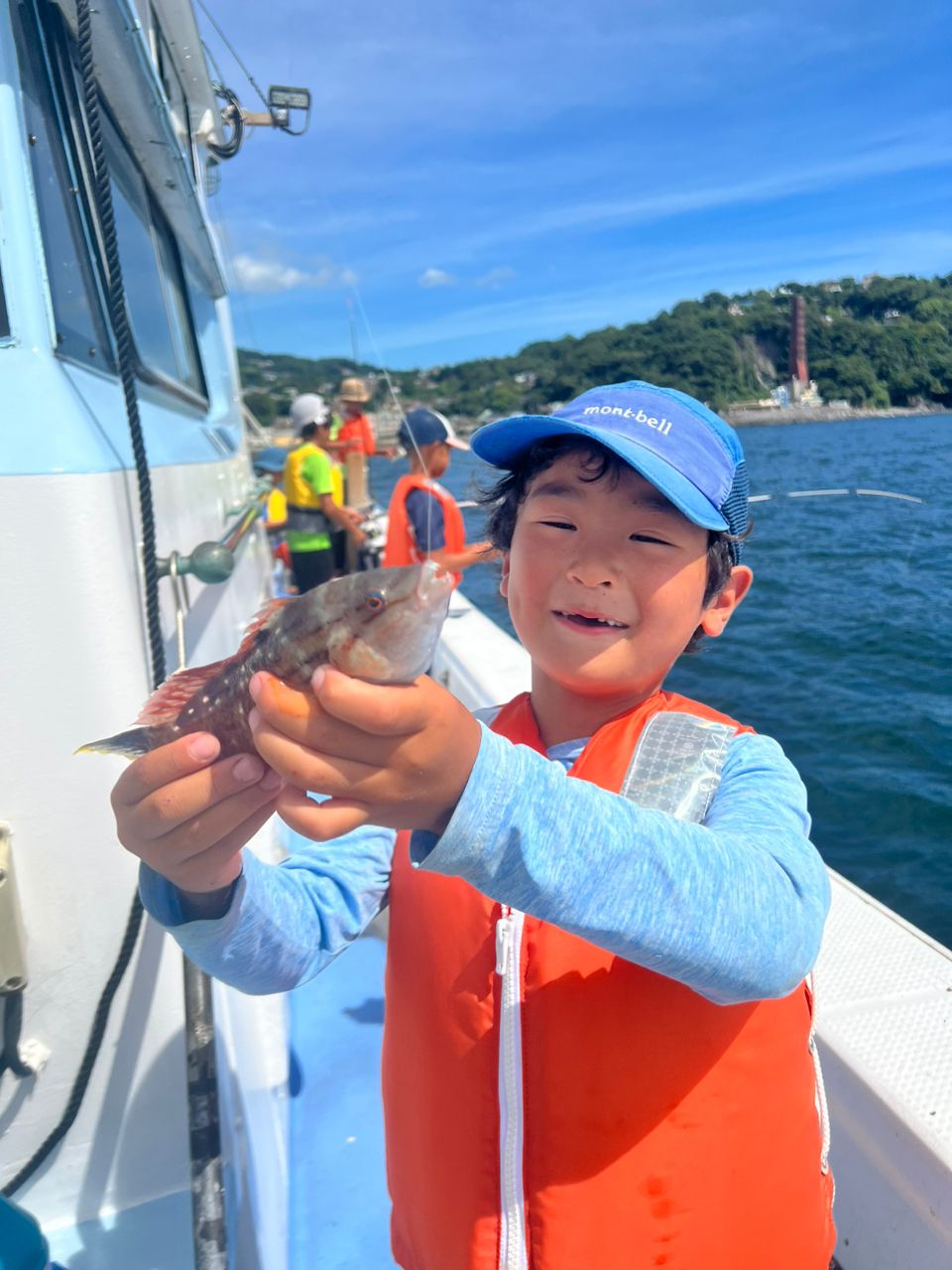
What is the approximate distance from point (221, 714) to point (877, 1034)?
1.88 meters

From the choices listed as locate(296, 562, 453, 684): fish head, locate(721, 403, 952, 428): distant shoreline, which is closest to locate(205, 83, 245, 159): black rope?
locate(721, 403, 952, 428): distant shoreline

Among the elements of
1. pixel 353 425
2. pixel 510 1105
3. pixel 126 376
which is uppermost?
pixel 353 425

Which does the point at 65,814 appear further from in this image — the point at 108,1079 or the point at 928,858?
the point at 928,858

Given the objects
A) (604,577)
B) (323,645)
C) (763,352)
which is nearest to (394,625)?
(323,645)

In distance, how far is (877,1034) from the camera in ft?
6.59

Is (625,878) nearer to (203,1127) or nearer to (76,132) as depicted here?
(203,1127)

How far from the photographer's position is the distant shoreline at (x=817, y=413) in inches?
395

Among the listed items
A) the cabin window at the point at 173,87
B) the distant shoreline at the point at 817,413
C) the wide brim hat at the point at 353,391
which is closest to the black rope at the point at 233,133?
the cabin window at the point at 173,87

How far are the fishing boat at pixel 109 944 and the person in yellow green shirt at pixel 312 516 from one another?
20.2 feet

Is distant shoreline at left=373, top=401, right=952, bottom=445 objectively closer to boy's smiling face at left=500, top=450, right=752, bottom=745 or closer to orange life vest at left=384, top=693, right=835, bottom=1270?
boy's smiling face at left=500, top=450, right=752, bottom=745

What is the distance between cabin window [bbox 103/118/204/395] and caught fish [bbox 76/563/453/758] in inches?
84.1

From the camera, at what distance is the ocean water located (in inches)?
235

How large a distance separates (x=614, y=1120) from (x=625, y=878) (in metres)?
0.58

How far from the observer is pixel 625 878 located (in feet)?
3.37
